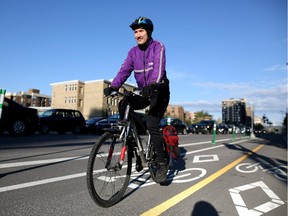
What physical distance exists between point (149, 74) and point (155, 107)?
47 cm

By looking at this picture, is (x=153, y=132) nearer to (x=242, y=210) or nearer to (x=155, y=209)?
(x=155, y=209)

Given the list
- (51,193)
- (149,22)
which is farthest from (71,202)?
(149,22)

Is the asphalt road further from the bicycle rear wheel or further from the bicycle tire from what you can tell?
the bicycle tire

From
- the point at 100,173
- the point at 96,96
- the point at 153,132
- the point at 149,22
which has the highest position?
the point at 96,96

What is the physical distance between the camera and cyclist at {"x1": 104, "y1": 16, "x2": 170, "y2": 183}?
3.34m

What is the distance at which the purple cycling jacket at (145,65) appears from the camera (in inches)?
133

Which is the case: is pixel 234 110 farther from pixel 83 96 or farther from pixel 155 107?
pixel 155 107

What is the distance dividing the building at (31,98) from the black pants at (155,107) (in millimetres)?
94954

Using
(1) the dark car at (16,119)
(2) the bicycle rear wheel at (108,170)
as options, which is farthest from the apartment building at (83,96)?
(2) the bicycle rear wheel at (108,170)

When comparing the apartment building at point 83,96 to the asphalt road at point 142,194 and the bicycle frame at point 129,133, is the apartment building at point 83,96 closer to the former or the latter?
the asphalt road at point 142,194

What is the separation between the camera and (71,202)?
2.94m

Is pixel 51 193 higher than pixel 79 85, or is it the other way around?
pixel 79 85

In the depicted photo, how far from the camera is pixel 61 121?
1844cm

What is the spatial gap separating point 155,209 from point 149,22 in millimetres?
2320
